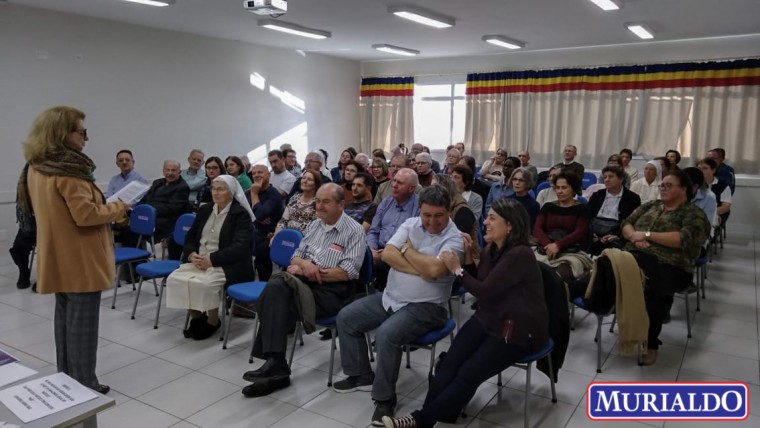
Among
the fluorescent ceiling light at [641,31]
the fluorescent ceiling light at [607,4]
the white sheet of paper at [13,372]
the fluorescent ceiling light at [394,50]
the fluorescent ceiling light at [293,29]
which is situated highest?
the fluorescent ceiling light at [394,50]

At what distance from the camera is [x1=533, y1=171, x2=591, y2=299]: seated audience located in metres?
3.69

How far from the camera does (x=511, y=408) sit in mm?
2857

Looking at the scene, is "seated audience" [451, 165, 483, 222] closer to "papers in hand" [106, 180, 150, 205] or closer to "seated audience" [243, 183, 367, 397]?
"seated audience" [243, 183, 367, 397]

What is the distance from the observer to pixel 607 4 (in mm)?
5246

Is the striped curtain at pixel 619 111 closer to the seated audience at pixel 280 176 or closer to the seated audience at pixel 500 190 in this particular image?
the seated audience at pixel 500 190

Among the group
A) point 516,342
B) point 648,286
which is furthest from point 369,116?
point 516,342

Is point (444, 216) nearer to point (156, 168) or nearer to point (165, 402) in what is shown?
point (165, 402)

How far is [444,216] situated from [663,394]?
1650 millimetres

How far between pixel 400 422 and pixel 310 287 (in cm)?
98

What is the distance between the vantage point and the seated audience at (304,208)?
412cm

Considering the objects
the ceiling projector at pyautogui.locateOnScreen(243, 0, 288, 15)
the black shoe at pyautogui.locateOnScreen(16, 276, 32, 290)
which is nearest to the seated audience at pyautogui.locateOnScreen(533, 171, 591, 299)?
the ceiling projector at pyautogui.locateOnScreen(243, 0, 288, 15)

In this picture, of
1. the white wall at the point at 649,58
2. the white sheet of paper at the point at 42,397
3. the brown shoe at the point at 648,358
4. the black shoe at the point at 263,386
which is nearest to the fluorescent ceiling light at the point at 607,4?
the white wall at the point at 649,58

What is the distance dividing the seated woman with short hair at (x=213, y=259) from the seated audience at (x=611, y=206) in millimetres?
2800

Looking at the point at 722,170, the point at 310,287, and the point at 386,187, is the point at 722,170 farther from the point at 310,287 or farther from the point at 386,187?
the point at 310,287
